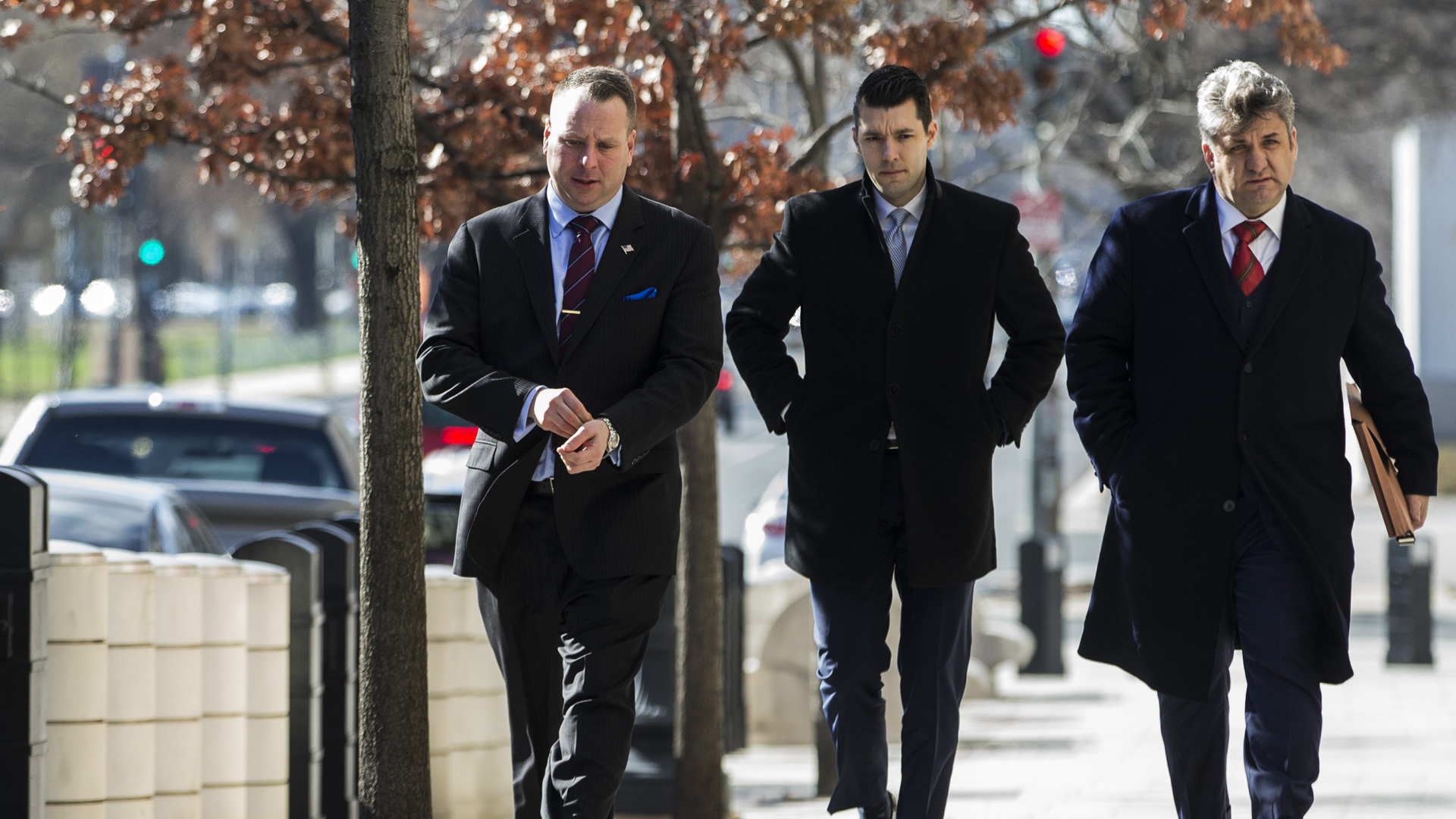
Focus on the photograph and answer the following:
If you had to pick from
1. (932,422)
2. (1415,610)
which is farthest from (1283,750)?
(1415,610)

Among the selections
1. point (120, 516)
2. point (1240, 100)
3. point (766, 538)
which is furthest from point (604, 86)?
point (766, 538)

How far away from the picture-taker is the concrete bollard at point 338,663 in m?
6.13

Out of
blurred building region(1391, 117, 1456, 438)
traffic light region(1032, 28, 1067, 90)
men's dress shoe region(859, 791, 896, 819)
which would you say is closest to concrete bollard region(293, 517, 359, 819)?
men's dress shoe region(859, 791, 896, 819)

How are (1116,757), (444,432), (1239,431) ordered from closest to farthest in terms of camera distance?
(1239,431) → (1116,757) → (444,432)

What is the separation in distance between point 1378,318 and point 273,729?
3475 mm

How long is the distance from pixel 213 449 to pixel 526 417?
258 inches

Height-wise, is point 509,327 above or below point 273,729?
above

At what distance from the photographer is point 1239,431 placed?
4.63 m

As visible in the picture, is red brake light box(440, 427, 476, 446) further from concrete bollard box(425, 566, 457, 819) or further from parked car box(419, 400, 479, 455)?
concrete bollard box(425, 566, 457, 819)

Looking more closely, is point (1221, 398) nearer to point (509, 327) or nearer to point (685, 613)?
point (509, 327)

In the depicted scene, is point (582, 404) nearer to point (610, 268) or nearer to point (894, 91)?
point (610, 268)

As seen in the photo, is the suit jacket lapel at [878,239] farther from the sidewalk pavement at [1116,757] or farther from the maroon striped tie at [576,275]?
the sidewalk pavement at [1116,757]

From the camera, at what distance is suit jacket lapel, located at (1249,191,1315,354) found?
466cm

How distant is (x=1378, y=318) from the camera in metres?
4.78
